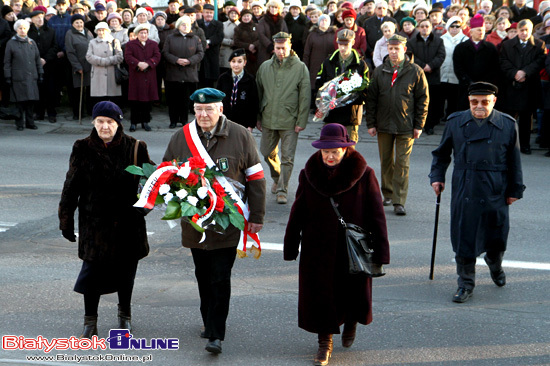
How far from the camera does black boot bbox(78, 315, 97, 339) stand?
22.4 ft

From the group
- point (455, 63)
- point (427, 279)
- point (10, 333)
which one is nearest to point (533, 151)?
point (455, 63)

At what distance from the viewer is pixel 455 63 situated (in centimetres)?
1561

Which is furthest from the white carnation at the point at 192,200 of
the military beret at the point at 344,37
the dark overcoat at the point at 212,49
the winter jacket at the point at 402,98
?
the dark overcoat at the point at 212,49

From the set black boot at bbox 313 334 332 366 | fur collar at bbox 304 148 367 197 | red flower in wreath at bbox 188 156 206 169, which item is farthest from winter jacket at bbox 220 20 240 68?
black boot at bbox 313 334 332 366

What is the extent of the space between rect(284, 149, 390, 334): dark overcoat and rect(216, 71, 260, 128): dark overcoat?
4.78 metres

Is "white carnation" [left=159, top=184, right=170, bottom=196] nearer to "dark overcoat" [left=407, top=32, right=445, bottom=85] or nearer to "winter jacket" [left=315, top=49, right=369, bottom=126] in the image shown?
"winter jacket" [left=315, top=49, right=369, bottom=126]

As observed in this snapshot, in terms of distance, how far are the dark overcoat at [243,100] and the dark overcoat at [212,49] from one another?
6.82 m

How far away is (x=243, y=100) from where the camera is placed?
441 inches

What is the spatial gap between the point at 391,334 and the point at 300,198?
1.40 meters

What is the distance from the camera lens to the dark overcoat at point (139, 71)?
1697cm

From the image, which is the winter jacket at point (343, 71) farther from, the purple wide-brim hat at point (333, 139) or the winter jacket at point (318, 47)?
the winter jacket at point (318, 47)

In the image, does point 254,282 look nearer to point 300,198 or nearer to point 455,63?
point 300,198

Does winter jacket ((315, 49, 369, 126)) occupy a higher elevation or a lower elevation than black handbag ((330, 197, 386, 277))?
higher

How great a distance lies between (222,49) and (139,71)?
2.20 meters
